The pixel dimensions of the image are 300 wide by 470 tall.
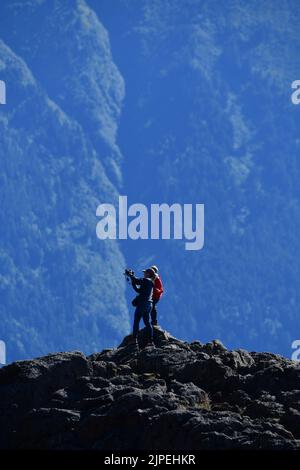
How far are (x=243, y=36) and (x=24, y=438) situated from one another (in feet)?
489

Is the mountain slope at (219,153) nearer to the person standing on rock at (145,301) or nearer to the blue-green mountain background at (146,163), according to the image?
the blue-green mountain background at (146,163)

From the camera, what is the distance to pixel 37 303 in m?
156

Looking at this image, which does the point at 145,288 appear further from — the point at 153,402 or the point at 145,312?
the point at 153,402

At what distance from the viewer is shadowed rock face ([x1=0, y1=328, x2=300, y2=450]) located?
37188 mm

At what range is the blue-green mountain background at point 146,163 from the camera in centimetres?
15825

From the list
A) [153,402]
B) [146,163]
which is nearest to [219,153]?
[146,163]

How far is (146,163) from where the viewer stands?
174m

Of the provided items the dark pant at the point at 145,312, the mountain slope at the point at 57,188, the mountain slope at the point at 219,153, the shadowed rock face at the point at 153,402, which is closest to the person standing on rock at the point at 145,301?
the dark pant at the point at 145,312

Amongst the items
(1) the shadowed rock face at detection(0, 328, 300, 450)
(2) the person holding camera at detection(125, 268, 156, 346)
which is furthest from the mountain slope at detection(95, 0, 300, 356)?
(1) the shadowed rock face at detection(0, 328, 300, 450)

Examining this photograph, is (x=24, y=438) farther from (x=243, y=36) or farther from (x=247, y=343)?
(x=243, y=36)

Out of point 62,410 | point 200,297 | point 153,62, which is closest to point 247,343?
point 200,297

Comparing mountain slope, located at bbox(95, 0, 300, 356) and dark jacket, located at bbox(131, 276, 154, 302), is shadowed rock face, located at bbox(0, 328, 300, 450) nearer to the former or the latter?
dark jacket, located at bbox(131, 276, 154, 302)

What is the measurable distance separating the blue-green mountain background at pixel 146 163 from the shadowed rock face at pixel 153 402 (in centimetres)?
10255

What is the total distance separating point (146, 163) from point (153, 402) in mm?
135403
